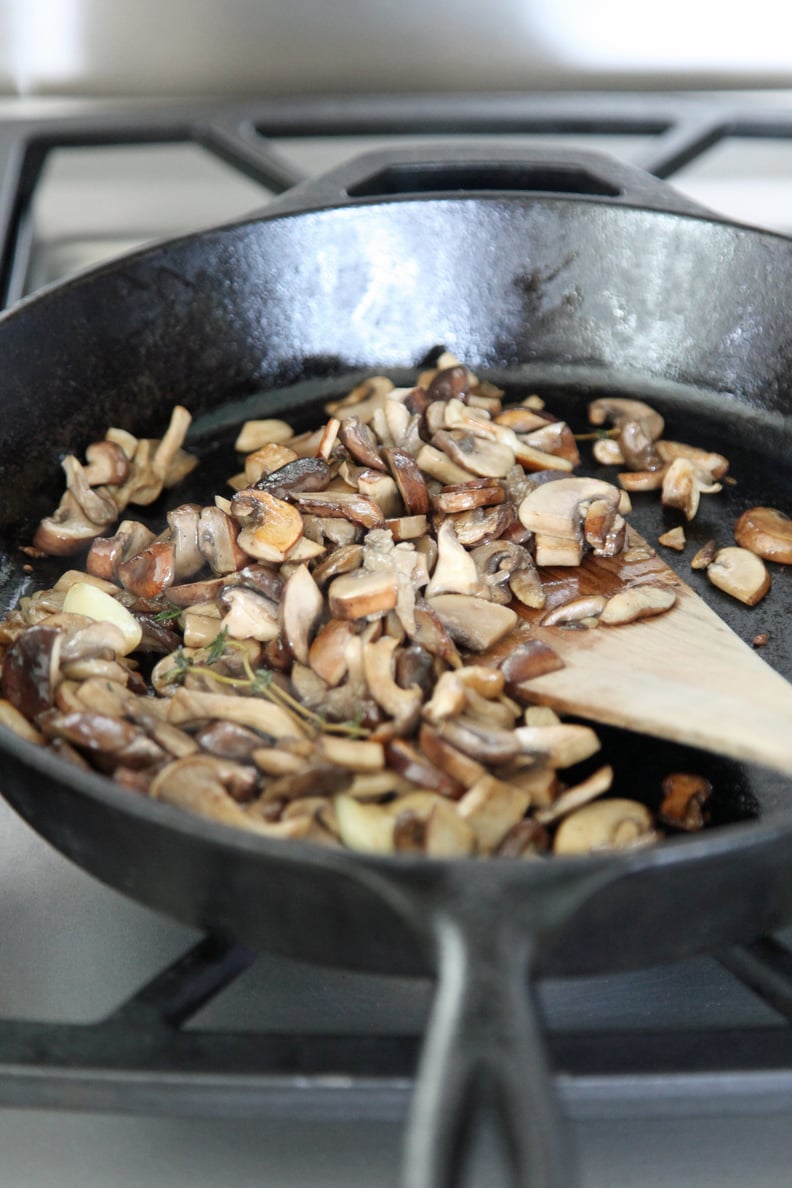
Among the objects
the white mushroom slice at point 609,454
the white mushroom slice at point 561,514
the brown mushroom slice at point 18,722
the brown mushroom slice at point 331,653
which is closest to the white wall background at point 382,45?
Answer: the white mushroom slice at point 609,454

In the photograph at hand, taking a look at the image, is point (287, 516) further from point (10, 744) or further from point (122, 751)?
point (10, 744)

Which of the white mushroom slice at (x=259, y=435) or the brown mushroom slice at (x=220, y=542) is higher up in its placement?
the white mushroom slice at (x=259, y=435)

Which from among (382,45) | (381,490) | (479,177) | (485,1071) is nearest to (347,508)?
(381,490)

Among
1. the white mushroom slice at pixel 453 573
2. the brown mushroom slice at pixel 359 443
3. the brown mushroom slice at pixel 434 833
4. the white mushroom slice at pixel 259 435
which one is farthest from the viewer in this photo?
the white mushroom slice at pixel 259 435

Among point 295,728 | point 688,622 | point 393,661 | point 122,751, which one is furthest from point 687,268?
point 122,751

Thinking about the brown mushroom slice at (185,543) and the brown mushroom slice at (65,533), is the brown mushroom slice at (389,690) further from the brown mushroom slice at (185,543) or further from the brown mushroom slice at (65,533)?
the brown mushroom slice at (65,533)

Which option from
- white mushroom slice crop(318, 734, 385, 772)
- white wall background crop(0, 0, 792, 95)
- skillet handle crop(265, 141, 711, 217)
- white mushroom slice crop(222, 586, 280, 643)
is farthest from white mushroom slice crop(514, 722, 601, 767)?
white wall background crop(0, 0, 792, 95)
